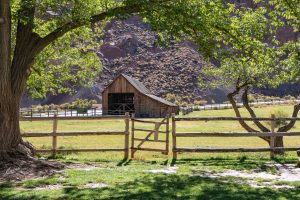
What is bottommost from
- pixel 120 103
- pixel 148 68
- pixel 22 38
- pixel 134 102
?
pixel 120 103

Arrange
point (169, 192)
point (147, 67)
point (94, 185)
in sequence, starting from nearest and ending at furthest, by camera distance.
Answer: point (169, 192) → point (94, 185) → point (147, 67)

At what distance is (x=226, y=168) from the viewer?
1296 cm

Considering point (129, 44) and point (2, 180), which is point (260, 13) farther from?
point (129, 44)

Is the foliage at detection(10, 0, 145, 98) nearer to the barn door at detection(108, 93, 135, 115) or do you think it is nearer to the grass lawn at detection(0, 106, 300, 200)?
the grass lawn at detection(0, 106, 300, 200)

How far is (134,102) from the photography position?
6084cm

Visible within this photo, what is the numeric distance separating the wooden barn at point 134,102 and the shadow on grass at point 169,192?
4907 cm

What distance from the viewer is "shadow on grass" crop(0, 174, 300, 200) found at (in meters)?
8.52

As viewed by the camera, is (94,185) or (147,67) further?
(147,67)

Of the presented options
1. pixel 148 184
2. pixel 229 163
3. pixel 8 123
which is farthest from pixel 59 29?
pixel 229 163

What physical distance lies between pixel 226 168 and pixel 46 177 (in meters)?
5.69

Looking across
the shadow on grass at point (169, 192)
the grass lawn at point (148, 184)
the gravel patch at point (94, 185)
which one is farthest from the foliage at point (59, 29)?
the shadow on grass at point (169, 192)

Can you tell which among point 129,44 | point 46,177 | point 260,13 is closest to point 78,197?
point 46,177

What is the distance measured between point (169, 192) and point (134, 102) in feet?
170

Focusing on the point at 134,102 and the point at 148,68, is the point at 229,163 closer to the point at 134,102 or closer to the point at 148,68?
the point at 134,102
